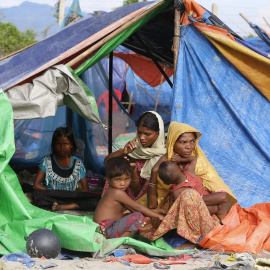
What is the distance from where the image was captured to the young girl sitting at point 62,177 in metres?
4.96

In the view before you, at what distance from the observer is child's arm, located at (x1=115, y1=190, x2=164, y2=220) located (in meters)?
3.96

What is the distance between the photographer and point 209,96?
4734 millimetres

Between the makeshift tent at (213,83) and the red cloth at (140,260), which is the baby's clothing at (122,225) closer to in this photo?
the red cloth at (140,260)

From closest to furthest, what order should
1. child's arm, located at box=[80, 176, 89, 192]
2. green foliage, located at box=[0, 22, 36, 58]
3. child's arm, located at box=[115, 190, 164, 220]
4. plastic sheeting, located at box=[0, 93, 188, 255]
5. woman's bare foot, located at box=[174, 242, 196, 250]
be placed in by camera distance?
plastic sheeting, located at box=[0, 93, 188, 255], woman's bare foot, located at box=[174, 242, 196, 250], child's arm, located at box=[115, 190, 164, 220], child's arm, located at box=[80, 176, 89, 192], green foliage, located at box=[0, 22, 36, 58]

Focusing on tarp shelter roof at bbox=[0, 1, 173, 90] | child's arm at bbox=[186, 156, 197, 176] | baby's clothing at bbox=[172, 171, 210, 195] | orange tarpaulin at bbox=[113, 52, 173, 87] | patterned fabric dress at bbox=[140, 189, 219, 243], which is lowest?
patterned fabric dress at bbox=[140, 189, 219, 243]

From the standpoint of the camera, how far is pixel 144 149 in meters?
4.41

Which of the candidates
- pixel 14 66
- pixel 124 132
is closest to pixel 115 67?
pixel 124 132

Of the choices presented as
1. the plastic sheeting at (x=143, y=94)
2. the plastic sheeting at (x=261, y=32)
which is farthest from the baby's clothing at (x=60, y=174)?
the plastic sheeting at (x=143, y=94)

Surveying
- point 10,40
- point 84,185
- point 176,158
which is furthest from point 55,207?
point 10,40

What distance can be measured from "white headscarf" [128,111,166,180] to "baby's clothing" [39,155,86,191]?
1.04m

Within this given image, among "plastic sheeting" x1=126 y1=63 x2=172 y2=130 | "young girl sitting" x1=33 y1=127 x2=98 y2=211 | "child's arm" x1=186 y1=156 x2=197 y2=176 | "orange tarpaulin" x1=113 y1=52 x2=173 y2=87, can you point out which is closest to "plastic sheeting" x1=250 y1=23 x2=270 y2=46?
"child's arm" x1=186 y1=156 x2=197 y2=176

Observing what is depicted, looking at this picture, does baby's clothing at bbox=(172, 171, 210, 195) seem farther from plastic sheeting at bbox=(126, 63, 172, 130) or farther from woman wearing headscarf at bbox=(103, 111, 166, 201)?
plastic sheeting at bbox=(126, 63, 172, 130)

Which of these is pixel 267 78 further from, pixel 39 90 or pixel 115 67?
pixel 115 67

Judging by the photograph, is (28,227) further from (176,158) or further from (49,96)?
(176,158)
